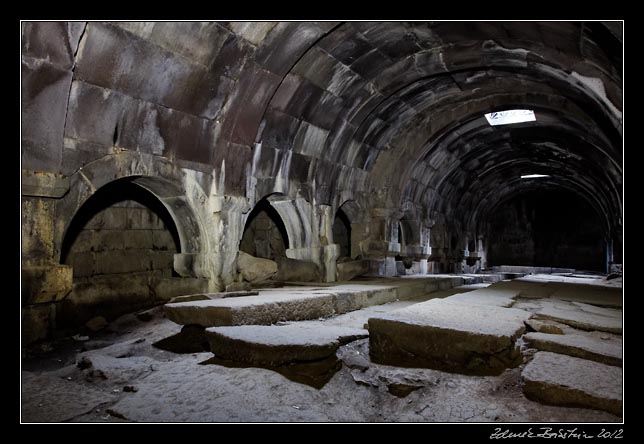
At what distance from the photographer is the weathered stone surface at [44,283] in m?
4.11

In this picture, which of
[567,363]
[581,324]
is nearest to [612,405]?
[567,363]

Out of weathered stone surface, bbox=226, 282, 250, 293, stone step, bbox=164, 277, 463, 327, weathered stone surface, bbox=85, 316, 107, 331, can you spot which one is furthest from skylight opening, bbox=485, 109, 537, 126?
weathered stone surface, bbox=85, 316, 107, 331

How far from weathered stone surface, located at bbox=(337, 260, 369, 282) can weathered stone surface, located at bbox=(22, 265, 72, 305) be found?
5.21m

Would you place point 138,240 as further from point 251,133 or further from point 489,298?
point 489,298

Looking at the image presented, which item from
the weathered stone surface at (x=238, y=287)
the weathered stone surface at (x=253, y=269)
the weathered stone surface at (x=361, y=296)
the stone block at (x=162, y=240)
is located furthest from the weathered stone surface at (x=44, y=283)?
the stone block at (x=162, y=240)

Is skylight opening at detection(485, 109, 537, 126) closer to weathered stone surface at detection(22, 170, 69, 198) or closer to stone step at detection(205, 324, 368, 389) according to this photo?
stone step at detection(205, 324, 368, 389)

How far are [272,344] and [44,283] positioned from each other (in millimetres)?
2268

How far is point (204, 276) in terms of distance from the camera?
6.29 metres

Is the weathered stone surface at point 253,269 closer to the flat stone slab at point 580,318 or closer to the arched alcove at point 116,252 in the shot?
the arched alcove at point 116,252

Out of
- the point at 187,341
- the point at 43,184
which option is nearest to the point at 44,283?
the point at 43,184

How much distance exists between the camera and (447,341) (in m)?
3.46

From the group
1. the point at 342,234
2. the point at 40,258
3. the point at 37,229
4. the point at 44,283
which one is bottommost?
the point at 44,283

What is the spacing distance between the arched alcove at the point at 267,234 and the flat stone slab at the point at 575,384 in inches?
328

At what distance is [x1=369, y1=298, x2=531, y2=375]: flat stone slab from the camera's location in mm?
3365
